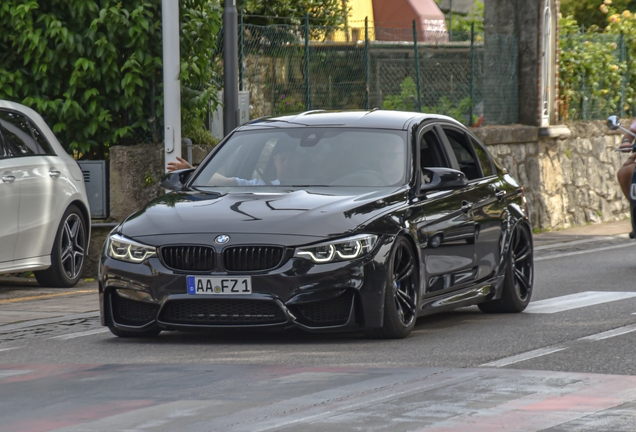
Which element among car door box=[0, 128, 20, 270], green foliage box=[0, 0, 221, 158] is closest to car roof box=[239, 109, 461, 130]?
car door box=[0, 128, 20, 270]

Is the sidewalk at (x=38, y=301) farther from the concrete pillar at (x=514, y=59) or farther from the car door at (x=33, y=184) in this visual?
the concrete pillar at (x=514, y=59)

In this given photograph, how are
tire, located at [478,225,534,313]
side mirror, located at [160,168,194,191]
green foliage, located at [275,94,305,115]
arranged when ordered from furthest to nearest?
green foliage, located at [275,94,305,115], tire, located at [478,225,534,313], side mirror, located at [160,168,194,191]

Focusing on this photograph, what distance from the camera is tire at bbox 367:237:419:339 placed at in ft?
28.8

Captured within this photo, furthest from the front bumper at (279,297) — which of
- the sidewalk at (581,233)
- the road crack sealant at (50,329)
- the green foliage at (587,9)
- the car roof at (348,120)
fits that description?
the green foliage at (587,9)

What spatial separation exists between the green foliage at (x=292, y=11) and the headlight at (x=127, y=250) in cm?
1317

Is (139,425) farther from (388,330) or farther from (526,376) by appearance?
(388,330)

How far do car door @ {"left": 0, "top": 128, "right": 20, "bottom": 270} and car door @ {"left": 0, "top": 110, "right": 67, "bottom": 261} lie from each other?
2.5 inches

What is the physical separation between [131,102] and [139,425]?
951cm

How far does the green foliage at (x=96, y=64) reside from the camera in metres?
15.0

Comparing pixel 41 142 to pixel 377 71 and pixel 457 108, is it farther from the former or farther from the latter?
pixel 457 108

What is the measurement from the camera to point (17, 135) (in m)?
12.8

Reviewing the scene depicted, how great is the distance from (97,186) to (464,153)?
572 cm

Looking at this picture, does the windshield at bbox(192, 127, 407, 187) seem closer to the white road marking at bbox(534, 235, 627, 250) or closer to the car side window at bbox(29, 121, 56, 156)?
the car side window at bbox(29, 121, 56, 156)

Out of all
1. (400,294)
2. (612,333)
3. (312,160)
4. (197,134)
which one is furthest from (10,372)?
(197,134)
